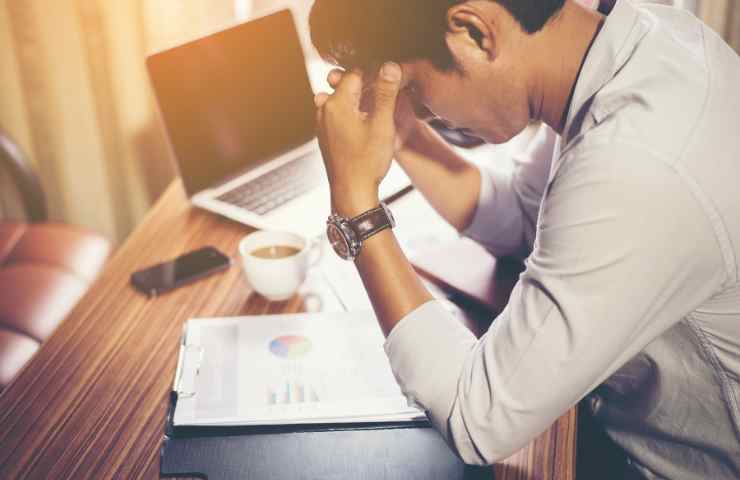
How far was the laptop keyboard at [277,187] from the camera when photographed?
129 cm

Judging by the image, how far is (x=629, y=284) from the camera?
26.2 inches

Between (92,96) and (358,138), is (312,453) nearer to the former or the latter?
(358,138)

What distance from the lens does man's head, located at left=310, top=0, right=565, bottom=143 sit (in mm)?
771

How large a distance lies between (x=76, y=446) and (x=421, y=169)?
0.64m

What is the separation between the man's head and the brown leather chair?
80 cm

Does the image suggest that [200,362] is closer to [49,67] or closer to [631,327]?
[631,327]

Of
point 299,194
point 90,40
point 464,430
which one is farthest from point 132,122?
point 464,430

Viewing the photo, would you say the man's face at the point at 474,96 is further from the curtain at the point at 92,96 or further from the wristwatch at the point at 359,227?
the curtain at the point at 92,96

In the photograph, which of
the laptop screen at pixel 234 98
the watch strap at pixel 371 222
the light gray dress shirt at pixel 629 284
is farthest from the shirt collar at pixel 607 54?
the laptop screen at pixel 234 98

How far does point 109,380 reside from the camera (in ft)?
2.92

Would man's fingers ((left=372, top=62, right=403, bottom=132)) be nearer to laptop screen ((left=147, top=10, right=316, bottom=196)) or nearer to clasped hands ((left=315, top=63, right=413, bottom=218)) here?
clasped hands ((left=315, top=63, right=413, bottom=218))

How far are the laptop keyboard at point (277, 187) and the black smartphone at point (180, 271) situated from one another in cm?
16

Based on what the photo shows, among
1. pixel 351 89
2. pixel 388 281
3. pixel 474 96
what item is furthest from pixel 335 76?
pixel 388 281

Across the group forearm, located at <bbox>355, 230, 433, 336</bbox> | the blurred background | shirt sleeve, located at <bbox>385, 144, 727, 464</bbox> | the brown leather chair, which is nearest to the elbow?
shirt sleeve, located at <bbox>385, 144, 727, 464</bbox>
